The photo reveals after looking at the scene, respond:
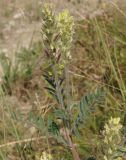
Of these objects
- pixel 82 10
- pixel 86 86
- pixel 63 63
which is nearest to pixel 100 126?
pixel 86 86

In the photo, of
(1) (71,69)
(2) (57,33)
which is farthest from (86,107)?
(1) (71,69)

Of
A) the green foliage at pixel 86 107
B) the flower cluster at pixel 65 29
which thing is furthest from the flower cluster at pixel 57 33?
the green foliage at pixel 86 107

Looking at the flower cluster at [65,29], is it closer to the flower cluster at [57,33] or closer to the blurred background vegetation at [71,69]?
the flower cluster at [57,33]

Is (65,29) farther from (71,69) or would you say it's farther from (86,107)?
(71,69)

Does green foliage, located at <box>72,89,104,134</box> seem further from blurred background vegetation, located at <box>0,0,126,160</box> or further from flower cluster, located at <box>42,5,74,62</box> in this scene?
blurred background vegetation, located at <box>0,0,126,160</box>

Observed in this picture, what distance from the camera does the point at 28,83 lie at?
8.49ft

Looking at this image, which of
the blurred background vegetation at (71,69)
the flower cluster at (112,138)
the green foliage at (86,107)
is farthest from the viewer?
the blurred background vegetation at (71,69)

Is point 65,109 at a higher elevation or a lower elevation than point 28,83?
higher

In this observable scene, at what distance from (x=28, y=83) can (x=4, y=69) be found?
0.15 meters

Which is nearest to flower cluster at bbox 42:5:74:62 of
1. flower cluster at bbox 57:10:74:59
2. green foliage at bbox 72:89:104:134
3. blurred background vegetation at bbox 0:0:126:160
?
flower cluster at bbox 57:10:74:59

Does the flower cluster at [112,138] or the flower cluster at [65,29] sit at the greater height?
the flower cluster at [65,29]

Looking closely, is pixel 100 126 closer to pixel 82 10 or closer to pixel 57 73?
pixel 57 73

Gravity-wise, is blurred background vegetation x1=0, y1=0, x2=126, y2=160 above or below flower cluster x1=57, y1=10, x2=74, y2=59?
below

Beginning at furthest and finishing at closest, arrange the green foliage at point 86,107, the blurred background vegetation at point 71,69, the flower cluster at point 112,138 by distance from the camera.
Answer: the blurred background vegetation at point 71,69 → the green foliage at point 86,107 → the flower cluster at point 112,138
